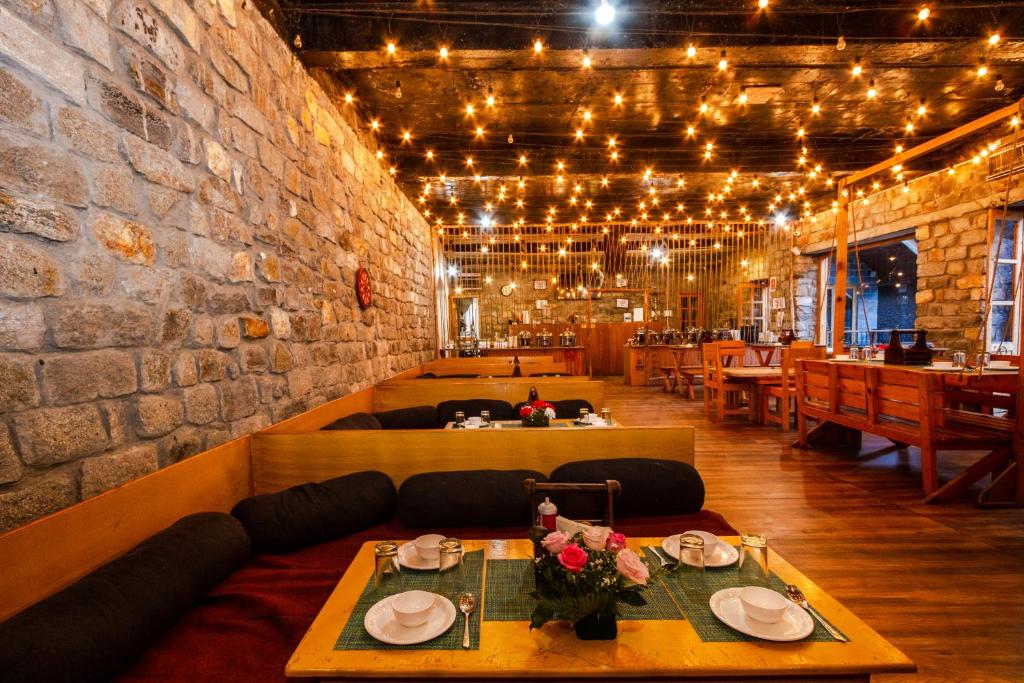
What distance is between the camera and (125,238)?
5.84 feet

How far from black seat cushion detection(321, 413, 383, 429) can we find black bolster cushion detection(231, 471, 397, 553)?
0.83 meters

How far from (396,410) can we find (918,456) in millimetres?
5419

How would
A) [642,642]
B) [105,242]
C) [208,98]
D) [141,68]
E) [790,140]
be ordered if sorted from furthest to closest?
[790,140]
[208,98]
[141,68]
[105,242]
[642,642]

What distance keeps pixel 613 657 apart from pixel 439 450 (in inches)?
66.1

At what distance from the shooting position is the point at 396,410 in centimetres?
427

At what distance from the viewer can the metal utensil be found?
1168 millimetres

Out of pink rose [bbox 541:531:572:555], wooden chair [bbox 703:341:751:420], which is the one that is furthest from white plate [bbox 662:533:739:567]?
wooden chair [bbox 703:341:751:420]

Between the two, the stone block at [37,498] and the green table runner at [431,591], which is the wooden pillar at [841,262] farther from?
the stone block at [37,498]

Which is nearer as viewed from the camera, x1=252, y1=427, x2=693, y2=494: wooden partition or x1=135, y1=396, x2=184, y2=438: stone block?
x1=135, y1=396, x2=184, y2=438: stone block

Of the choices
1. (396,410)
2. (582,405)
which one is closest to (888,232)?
(582,405)

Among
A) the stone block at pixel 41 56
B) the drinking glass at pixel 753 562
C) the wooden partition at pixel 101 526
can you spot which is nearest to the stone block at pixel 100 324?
the wooden partition at pixel 101 526

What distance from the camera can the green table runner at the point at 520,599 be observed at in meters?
1.28

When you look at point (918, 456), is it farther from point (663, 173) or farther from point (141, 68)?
point (141, 68)

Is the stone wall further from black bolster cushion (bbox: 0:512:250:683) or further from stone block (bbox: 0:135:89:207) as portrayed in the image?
black bolster cushion (bbox: 0:512:250:683)
